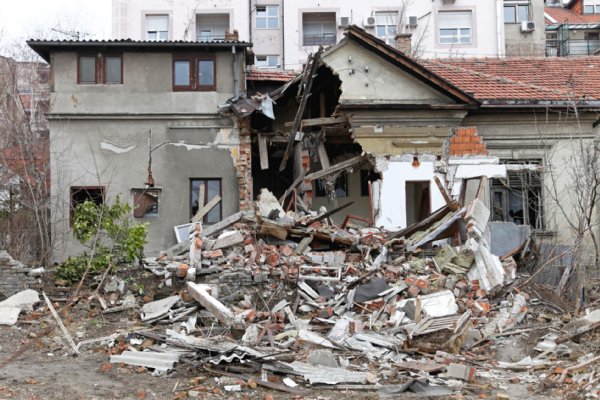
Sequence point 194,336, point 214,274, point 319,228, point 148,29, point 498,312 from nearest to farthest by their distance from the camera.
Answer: point 194,336 → point 498,312 → point 214,274 → point 319,228 → point 148,29

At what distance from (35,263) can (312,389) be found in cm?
989

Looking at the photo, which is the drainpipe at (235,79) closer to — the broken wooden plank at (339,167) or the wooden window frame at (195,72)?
the wooden window frame at (195,72)

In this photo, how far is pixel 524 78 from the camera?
19.0m

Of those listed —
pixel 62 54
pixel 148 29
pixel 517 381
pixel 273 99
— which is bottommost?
pixel 517 381

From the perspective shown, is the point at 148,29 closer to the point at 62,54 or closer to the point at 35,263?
the point at 62,54

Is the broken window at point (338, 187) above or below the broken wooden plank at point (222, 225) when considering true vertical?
above

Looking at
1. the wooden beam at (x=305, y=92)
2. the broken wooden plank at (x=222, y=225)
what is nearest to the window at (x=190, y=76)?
the wooden beam at (x=305, y=92)

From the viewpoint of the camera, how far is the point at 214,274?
1325 centimetres

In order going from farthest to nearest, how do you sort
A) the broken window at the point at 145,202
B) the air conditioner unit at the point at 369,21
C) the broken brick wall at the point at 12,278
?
the air conditioner unit at the point at 369,21 < the broken window at the point at 145,202 < the broken brick wall at the point at 12,278

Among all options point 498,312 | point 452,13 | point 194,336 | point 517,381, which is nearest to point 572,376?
point 517,381

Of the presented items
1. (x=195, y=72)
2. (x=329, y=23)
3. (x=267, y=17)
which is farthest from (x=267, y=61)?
(x=195, y=72)

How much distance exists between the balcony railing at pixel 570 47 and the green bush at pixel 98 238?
32.8 meters

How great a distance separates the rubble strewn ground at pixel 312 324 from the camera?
903 centimetres

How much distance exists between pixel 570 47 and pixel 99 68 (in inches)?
1303
